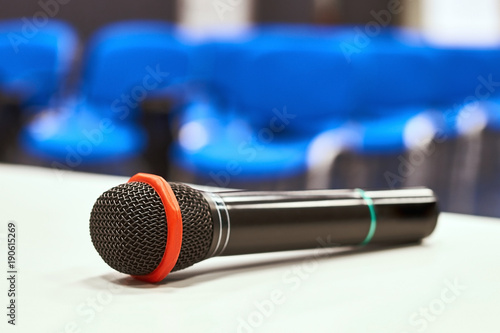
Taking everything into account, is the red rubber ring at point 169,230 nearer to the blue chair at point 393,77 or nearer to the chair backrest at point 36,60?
the blue chair at point 393,77

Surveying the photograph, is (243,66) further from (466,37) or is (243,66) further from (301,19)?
(466,37)

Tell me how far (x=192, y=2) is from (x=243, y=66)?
2.67m

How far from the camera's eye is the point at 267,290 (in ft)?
2.45

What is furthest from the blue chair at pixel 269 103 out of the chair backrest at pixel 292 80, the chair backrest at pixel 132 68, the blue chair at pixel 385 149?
the chair backrest at pixel 132 68

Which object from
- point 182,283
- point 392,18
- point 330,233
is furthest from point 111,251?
point 392,18

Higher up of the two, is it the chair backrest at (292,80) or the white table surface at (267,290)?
the chair backrest at (292,80)

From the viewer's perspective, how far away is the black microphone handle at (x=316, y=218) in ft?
2.61

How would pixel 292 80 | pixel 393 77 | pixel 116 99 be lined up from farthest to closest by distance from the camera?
1. pixel 116 99
2. pixel 393 77
3. pixel 292 80

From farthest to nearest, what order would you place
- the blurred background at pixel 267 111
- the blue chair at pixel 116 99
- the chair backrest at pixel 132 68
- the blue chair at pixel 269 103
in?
the chair backrest at pixel 132 68, the blue chair at pixel 116 99, the blurred background at pixel 267 111, the blue chair at pixel 269 103

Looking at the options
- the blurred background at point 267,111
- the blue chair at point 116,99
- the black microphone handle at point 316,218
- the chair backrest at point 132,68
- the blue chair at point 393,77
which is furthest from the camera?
the chair backrest at point 132,68

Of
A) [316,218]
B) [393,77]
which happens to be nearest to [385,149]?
[393,77]

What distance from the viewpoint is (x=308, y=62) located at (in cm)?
274

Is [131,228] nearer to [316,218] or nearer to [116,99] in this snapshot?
[316,218]

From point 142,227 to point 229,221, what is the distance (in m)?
0.12
